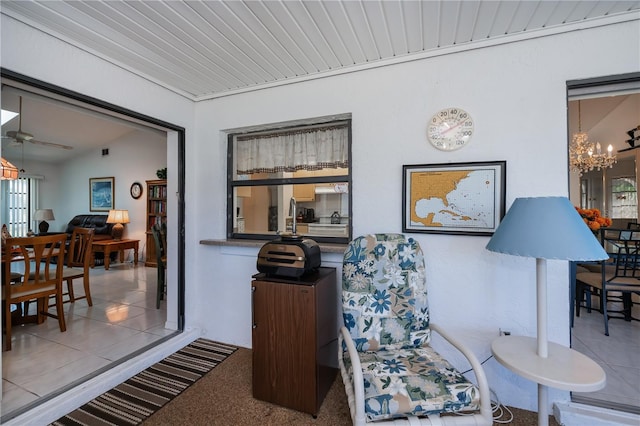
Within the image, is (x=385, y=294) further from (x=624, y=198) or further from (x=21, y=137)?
(x=21, y=137)

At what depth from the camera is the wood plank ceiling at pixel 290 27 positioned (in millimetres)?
1589

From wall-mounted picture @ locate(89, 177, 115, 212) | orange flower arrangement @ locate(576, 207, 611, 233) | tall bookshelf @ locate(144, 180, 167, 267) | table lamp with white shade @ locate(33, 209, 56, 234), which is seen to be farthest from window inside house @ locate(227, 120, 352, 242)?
table lamp with white shade @ locate(33, 209, 56, 234)

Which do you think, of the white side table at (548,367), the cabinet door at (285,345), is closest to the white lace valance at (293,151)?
the cabinet door at (285,345)

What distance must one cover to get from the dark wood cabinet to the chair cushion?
1.15 ft

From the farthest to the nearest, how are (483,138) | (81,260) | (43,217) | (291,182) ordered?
(43,217), (81,260), (291,182), (483,138)

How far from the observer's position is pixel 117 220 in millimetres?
6449

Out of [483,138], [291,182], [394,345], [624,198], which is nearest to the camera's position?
[394,345]

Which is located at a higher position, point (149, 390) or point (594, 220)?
point (594, 220)

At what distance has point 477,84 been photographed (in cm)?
195

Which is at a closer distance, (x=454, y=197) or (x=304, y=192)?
(x=454, y=197)

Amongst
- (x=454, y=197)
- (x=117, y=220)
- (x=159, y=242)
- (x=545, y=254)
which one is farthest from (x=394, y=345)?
(x=117, y=220)

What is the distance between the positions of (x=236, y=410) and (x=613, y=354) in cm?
307

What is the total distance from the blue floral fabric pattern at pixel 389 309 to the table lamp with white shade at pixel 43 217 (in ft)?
27.7

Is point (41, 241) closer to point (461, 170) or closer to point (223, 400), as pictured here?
point (223, 400)
